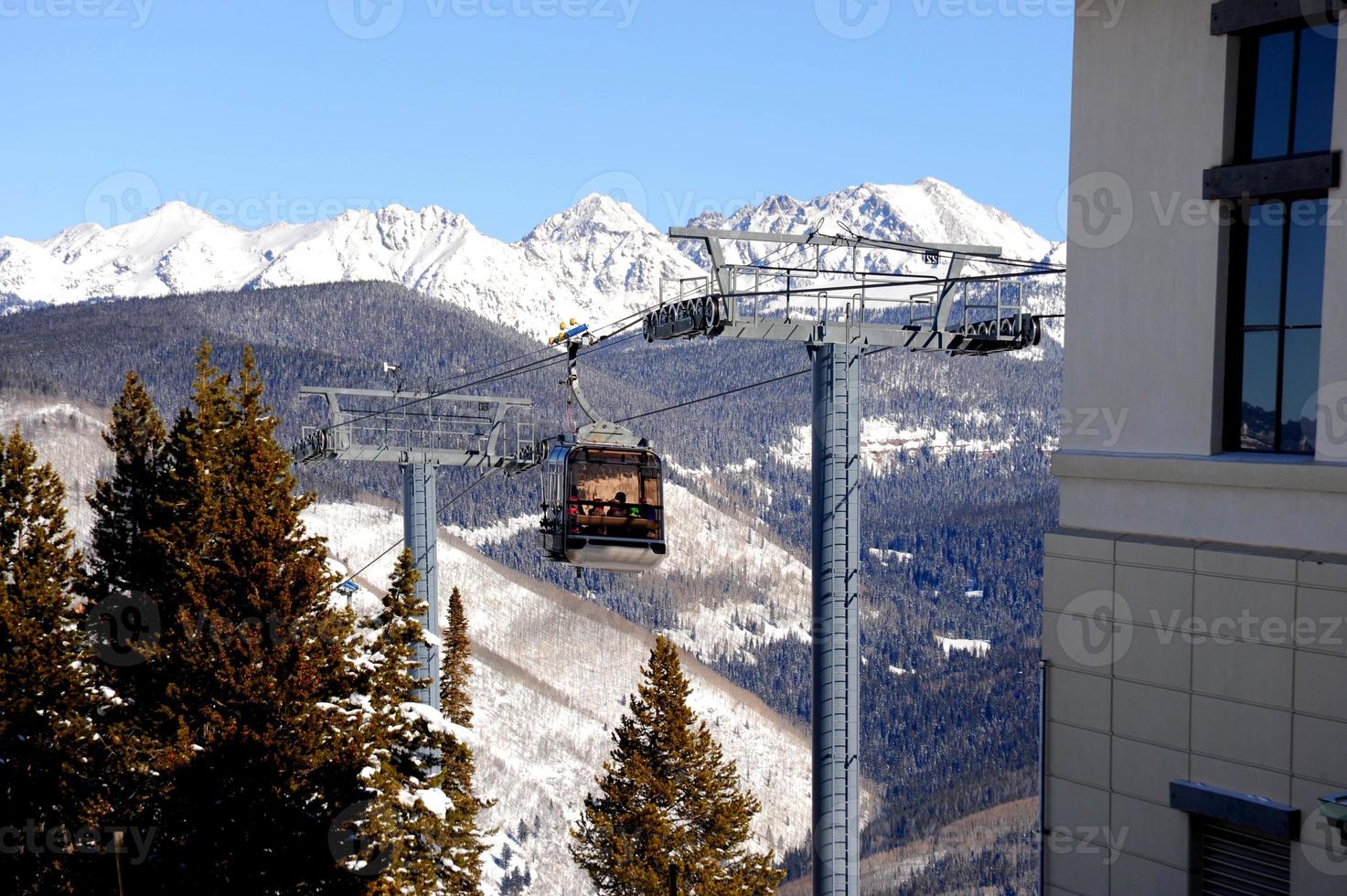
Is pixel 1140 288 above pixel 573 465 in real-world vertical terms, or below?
above

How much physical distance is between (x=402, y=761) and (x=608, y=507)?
20.6 ft

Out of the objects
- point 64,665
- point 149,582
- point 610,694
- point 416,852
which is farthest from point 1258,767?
point 610,694

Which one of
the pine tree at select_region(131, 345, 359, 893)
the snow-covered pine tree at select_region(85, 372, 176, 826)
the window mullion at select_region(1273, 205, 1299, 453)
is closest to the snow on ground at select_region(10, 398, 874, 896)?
the snow-covered pine tree at select_region(85, 372, 176, 826)

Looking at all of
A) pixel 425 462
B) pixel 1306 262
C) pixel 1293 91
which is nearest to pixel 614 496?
pixel 425 462

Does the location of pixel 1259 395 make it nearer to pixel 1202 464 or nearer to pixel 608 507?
pixel 1202 464

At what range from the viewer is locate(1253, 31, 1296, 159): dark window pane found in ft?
35.8

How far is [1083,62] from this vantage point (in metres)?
12.4

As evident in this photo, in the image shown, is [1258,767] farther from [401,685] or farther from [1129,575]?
[401,685]

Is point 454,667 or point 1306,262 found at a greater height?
point 1306,262

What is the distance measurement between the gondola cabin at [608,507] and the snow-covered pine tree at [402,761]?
3.11 meters

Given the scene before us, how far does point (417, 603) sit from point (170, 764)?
499cm

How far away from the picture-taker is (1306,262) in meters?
10.8

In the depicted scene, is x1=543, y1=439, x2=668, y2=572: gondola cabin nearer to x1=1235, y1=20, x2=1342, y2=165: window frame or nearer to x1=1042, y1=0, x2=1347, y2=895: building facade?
x1=1042, y1=0, x2=1347, y2=895: building facade

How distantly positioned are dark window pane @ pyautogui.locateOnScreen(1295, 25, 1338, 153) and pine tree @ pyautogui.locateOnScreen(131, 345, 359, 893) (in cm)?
1808
